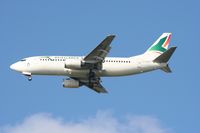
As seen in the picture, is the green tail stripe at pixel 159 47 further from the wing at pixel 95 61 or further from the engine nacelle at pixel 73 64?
the engine nacelle at pixel 73 64

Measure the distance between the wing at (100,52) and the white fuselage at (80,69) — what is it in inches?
87.6

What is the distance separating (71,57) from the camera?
95562 mm

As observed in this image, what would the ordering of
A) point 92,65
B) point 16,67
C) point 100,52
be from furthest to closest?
point 16,67 → point 92,65 → point 100,52

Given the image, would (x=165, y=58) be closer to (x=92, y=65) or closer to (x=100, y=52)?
(x=100, y=52)

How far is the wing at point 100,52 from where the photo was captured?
88125 mm

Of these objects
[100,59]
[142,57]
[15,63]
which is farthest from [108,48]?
[15,63]

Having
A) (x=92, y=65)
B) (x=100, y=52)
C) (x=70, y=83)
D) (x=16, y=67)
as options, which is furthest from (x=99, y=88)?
(x=16, y=67)

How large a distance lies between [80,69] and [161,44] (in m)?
15.2

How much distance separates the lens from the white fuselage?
94.2 meters

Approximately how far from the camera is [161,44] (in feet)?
332

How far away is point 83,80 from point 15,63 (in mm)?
10803

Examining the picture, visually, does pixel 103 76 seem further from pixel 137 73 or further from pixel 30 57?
pixel 30 57

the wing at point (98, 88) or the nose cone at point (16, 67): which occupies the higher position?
the nose cone at point (16, 67)

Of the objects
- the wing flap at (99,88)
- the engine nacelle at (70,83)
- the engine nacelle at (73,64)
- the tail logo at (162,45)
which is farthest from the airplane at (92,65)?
the wing flap at (99,88)
